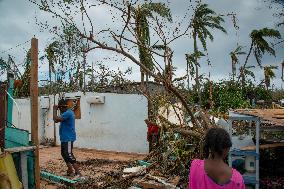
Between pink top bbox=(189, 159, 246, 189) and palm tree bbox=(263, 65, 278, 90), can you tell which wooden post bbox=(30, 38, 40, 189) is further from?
palm tree bbox=(263, 65, 278, 90)

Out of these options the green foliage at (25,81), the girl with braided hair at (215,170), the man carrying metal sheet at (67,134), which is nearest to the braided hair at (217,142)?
the girl with braided hair at (215,170)

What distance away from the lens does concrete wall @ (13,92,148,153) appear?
52.1ft

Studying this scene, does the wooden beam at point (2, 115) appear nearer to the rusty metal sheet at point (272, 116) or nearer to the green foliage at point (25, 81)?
the rusty metal sheet at point (272, 116)

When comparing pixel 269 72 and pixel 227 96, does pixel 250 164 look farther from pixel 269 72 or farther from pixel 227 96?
pixel 269 72

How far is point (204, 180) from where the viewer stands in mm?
2785

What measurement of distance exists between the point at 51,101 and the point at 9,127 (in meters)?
13.4

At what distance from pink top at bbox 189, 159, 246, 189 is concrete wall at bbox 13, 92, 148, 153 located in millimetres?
12838

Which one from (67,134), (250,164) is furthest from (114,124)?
(250,164)

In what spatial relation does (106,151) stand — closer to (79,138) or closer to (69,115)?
(79,138)

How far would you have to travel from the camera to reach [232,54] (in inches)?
1273

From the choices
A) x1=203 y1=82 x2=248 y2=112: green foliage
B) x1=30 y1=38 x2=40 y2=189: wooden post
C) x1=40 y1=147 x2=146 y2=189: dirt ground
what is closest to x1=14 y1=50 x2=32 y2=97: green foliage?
x1=40 y1=147 x2=146 y2=189: dirt ground

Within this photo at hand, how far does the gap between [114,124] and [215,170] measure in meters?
14.0

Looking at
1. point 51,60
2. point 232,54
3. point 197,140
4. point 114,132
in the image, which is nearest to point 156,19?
point 197,140

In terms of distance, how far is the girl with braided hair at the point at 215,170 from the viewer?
276cm
